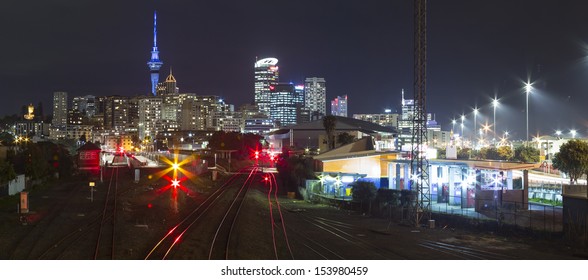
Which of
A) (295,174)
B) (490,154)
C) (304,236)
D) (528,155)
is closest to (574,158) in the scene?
(528,155)

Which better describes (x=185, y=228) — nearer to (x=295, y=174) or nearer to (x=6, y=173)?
(x=6, y=173)

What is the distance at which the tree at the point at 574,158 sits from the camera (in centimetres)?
3538

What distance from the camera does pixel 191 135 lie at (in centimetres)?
17775

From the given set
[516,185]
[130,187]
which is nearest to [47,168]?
[130,187]

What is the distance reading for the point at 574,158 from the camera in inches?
1394

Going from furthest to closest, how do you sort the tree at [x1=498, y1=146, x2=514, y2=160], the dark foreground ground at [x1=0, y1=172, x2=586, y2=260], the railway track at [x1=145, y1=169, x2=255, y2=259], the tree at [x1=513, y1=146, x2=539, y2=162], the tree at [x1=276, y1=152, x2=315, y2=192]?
1. the tree at [x1=498, y1=146, x2=514, y2=160]
2. the tree at [x1=513, y1=146, x2=539, y2=162]
3. the tree at [x1=276, y1=152, x2=315, y2=192]
4. the dark foreground ground at [x1=0, y1=172, x2=586, y2=260]
5. the railway track at [x1=145, y1=169, x2=255, y2=259]

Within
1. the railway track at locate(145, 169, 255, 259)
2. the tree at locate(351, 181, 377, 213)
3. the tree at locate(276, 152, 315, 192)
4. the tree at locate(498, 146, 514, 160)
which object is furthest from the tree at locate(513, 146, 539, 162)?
the railway track at locate(145, 169, 255, 259)

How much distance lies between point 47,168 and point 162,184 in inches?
315

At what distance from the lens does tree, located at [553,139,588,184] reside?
35375 millimetres

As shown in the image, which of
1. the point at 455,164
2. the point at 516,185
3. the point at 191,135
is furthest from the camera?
the point at 191,135

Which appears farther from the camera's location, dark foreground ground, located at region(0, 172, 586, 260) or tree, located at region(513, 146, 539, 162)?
tree, located at region(513, 146, 539, 162)

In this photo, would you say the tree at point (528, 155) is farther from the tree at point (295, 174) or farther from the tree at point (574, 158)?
the tree at point (295, 174)

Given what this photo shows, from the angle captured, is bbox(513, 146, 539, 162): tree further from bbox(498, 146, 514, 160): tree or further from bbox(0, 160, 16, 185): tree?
bbox(0, 160, 16, 185): tree
